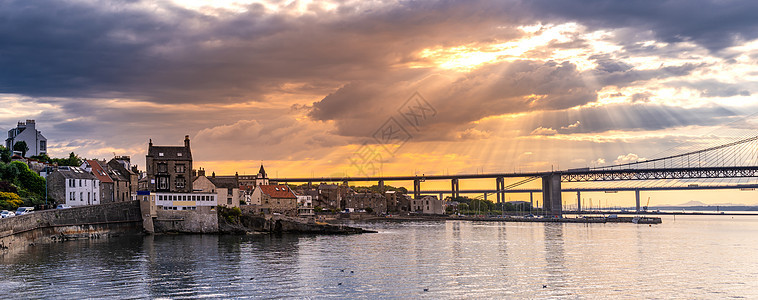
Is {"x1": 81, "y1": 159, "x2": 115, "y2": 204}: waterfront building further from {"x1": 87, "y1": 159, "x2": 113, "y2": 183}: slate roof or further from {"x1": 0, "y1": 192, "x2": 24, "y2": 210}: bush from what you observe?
{"x1": 0, "y1": 192, "x2": 24, "y2": 210}: bush

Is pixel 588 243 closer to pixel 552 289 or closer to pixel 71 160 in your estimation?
pixel 552 289

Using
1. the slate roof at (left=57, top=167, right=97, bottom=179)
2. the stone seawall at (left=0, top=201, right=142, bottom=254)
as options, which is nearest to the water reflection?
the stone seawall at (left=0, top=201, right=142, bottom=254)

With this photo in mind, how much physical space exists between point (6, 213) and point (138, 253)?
1288 cm

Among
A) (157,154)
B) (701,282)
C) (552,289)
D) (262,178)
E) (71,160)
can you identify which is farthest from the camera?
(262,178)

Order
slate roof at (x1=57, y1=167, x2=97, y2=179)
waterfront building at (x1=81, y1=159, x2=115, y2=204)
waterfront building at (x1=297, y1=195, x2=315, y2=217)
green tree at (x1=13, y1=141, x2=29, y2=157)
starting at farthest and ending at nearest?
waterfront building at (x1=297, y1=195, x2=315, y2=217)
green tree at (x1=13, y1=141, x2=29, y2=157)
waterfront building at (x1=81, y1=159, x2=115, y2=204)
slate roof at (x1=57, y1=167, x2=97, y2=179)

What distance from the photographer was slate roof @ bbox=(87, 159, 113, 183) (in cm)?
8644

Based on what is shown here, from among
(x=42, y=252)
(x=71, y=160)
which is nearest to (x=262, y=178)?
(x=71, y=160)

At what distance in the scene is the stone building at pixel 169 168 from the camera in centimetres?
9400

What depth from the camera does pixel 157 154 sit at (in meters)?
95.3

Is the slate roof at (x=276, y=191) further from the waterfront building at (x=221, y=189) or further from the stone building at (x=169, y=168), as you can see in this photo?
the stone building at (x=169, y=168)

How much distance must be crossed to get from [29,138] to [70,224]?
202 ft

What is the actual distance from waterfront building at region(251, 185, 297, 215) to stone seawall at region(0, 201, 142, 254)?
38233mm

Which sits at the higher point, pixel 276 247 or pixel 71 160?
pixel 71 160

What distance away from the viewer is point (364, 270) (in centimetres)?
4791
